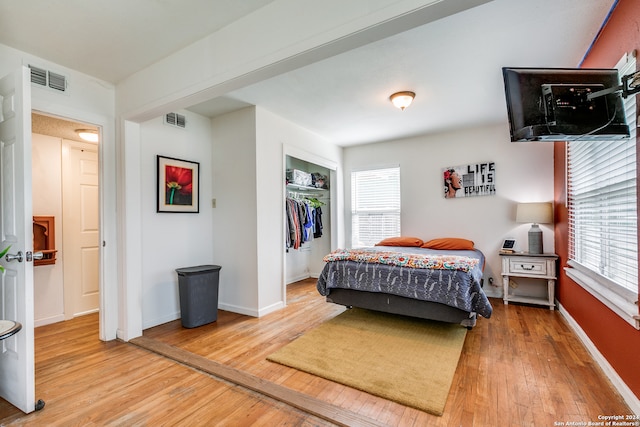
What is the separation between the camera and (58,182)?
3.54m

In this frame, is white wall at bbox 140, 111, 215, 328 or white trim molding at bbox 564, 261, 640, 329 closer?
white trim molding at bbox 564, 261, 640, 329

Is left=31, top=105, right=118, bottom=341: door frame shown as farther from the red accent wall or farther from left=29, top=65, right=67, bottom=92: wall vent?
the red accent wall

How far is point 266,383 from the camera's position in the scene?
2057 millimetres

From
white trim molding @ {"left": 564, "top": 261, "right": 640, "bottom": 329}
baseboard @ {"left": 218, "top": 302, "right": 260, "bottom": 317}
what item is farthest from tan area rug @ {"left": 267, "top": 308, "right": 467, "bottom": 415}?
white trim molding @ {"left": 564, "top": 261, "right": 640, "bottom": 329}

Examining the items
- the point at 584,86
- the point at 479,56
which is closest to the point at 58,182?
the point at 479,56

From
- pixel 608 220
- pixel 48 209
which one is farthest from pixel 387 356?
pixel 48 209

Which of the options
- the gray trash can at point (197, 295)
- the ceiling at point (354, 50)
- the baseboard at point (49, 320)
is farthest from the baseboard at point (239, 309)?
the ceiling at point (354, 50)

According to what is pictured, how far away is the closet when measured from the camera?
14.4 ft

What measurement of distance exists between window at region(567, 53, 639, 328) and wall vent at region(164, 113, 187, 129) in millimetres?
3834

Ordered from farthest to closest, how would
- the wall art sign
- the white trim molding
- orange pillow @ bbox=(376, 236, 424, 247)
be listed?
orange pillow @ bbox=(376, 236, 424, 247) → the wall art sign → the white trim molding

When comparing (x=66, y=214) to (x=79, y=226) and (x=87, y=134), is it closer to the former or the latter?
(x=79, y=226)

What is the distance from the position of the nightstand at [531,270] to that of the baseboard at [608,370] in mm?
651

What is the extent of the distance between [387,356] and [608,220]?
1.87 meters

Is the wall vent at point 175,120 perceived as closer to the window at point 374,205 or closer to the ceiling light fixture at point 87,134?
the ceiling light fixture at point 87,134
